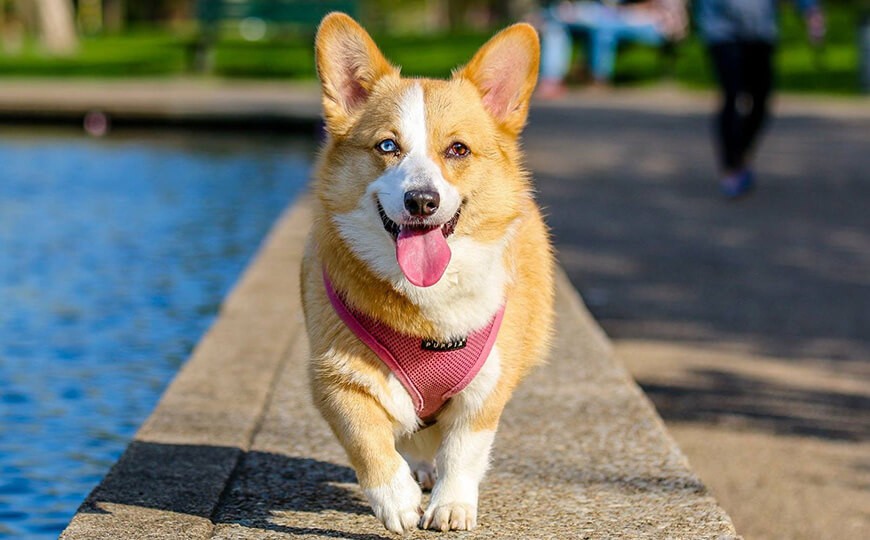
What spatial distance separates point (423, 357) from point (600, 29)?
63.5 ft

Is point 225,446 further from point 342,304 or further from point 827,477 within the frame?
point 827,477

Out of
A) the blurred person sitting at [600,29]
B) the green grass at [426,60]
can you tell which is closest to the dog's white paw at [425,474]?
the blurred person sitting at [600,29]

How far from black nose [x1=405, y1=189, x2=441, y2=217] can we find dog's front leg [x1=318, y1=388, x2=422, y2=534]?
21.8 inches

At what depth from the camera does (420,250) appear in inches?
153

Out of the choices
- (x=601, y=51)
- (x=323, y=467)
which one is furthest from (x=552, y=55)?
(x=323, y=467)

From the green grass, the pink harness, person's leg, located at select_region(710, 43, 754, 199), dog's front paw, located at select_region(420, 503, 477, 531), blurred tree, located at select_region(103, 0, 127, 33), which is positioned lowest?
blurred tree, located at select_region(103, 0, 127, 33)

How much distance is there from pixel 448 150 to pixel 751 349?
13.4 ft

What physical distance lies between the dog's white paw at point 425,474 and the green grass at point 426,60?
18364mm

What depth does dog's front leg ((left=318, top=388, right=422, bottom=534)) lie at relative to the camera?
384 centimetres

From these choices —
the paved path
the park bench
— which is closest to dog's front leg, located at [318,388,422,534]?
the paved path

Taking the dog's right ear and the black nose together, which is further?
the dog's right ear

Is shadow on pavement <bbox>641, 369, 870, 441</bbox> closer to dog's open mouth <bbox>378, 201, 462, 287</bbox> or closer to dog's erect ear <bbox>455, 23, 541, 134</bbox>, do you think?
dog's erect ear <bbox>455, 23, 541, 134</bbox>

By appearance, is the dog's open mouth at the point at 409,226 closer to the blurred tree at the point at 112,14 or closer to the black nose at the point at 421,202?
the black nose at the point at 421,202

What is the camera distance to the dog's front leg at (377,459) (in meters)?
3.84
